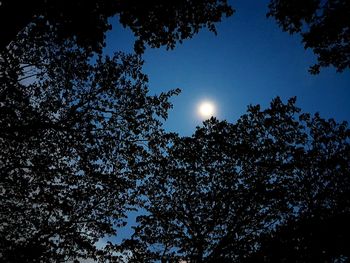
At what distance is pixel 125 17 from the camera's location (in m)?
9.36

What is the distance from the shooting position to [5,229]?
1577 cm

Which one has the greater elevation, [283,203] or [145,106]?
[145,106]

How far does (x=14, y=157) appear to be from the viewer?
13.2m

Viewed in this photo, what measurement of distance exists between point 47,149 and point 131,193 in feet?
18.4

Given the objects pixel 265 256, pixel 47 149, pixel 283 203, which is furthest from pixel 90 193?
pixel 283 203

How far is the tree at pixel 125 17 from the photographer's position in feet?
27.9

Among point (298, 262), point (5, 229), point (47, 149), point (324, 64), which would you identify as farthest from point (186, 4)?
point (5, 229)

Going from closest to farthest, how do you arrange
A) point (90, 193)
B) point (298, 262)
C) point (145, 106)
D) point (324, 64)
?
point (324, 64), point (298, 262), point (145, 106), point (90, 193)

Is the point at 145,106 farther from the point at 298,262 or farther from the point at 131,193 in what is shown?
the point at 298,262

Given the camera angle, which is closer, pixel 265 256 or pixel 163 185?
pixel 265 256

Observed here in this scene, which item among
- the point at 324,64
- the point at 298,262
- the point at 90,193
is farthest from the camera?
the point at 90,193

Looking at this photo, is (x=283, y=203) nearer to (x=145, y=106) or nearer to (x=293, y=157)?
(x=293, y=157)

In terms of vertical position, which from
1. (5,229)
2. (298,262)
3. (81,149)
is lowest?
(298,262)

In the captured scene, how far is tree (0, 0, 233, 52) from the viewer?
8508 mm
